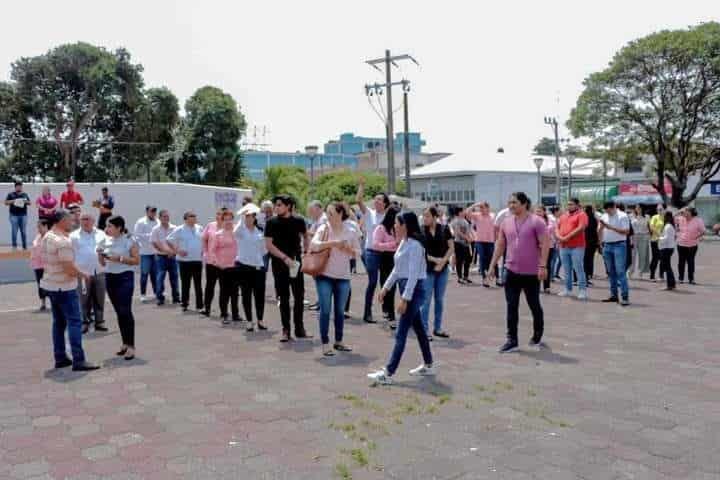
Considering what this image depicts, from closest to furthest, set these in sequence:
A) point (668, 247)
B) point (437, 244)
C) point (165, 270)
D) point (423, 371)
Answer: point (423, 371), point (437, 244), point (165, 270), point (668, 247)

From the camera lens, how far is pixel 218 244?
9602mm

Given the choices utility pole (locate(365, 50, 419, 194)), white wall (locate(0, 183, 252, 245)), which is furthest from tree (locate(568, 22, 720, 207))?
white wall (locate(0, 183, 252, 245))

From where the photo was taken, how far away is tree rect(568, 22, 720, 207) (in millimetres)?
37406

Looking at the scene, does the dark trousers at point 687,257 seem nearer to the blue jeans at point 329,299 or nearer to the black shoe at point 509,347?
the black shoe at point 509,347

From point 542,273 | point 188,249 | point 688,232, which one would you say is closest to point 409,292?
point 542,273

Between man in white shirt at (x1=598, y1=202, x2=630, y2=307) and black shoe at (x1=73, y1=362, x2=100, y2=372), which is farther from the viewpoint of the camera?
man in white shirt at (x1=598, y1=202, x2=630, y2=307)

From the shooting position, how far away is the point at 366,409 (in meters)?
5.34

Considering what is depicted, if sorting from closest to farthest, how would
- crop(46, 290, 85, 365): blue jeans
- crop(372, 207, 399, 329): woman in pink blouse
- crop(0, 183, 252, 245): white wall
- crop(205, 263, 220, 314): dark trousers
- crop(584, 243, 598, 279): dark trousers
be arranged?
crop(46, 290, 85, 365): blue jeans
crop(372, 207, 399, 329): woman in pink blouse
crop(205, 263, 220, 314): dark trousers
crop(584, 243, 598, 279): dark trousers
crop(0, 183, 252, 245): white wall

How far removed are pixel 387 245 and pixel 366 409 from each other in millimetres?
3746

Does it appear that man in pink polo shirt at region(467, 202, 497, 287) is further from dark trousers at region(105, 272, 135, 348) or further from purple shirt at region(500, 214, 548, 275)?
dark trousers at region(105, 272, 135, 348)

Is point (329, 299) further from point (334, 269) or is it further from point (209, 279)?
point (209, 279)

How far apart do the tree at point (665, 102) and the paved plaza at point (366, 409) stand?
110ft

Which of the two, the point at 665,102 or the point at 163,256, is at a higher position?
the point at 665,102

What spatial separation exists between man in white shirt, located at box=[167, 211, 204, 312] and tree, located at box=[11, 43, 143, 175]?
2902cm
